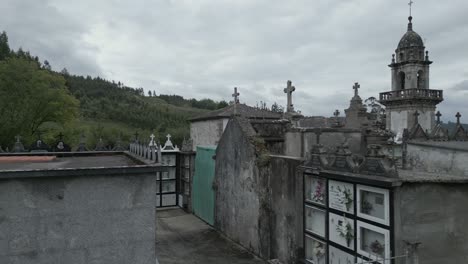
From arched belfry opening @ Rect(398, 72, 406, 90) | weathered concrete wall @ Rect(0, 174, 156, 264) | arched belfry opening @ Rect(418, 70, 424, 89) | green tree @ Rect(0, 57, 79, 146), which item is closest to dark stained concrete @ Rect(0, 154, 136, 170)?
weathered concrete wall @ Rect(0, 174, 156, 264)

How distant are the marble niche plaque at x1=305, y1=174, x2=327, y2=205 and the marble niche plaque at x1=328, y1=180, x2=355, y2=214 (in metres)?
0.26

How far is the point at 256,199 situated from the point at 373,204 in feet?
17.4

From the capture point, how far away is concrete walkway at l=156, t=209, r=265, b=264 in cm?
1186

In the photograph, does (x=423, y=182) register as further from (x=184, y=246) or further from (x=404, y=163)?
(x=184, y=246)

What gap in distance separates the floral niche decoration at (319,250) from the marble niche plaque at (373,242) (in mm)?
1345

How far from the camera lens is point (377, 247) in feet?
23.6

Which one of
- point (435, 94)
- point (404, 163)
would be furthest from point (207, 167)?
point (435, 94)

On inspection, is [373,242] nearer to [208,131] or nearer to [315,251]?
[315,251]

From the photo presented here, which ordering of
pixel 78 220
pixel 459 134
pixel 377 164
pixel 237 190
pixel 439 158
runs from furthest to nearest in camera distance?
pixel 459 134 < pixel 237 190 < pixel 439 158 < pixel 377 164 < pixel 78 220

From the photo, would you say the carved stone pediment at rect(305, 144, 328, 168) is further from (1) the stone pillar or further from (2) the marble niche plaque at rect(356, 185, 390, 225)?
(1) the stone pillar

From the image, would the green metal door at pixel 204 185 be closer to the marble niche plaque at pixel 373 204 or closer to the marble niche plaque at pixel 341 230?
the marble niche plaque at pixel 341 230

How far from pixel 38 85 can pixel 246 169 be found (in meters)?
23.5

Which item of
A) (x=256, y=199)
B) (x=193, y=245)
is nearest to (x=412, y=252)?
(x=256, y=199)

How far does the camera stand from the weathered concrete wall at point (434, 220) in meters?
6.84
